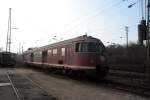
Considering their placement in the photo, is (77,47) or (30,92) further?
(77,47)

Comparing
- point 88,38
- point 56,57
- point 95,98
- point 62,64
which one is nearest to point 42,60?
point 56,57

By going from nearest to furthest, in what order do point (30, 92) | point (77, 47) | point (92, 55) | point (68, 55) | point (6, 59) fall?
point (30, 92) < point (92, 55) < point (77, 47) < point (68, 55) < point (6, 59)

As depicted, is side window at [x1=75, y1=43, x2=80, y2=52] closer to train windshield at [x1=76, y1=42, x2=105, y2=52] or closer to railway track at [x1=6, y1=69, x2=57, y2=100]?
train windshield at [x1=76, y1=42, x2=105, y2=52]

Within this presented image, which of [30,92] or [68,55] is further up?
[68,55]

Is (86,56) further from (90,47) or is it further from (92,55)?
(90,47)

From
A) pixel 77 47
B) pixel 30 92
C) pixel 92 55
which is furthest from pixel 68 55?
pixel 30 92

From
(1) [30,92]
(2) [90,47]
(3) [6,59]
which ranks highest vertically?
(2) [90,47]

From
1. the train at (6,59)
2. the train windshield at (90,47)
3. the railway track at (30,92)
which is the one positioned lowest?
the railway track at (30,92)

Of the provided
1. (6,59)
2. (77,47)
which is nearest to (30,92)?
(77,47)

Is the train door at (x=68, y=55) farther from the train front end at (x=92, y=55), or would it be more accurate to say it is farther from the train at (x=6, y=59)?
the train at (x=6, y=59)

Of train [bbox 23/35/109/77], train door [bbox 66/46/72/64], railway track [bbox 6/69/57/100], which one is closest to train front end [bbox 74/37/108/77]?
train [bbox 23/35/109/77]

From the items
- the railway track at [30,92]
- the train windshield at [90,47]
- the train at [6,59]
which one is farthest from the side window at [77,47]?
the train at [6,59]

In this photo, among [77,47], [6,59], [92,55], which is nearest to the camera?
[92,55]

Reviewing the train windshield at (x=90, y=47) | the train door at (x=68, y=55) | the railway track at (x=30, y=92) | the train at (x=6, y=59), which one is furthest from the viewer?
the train at (x=6, y=59)
